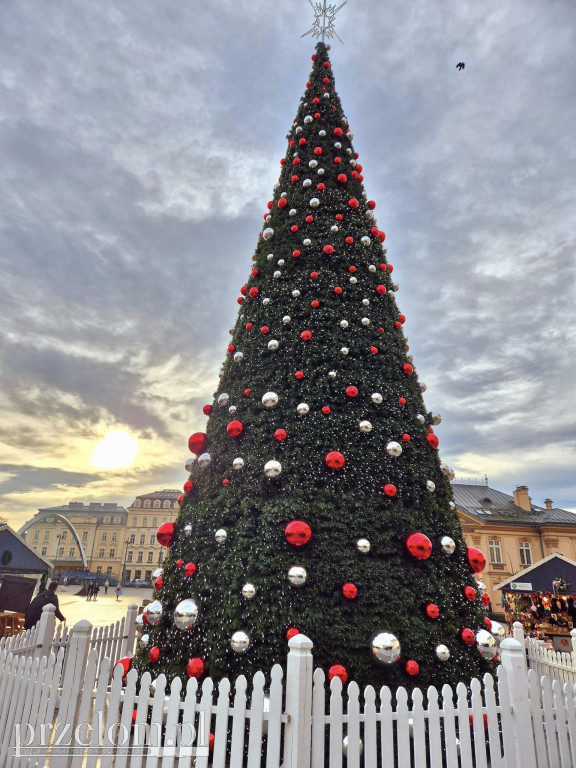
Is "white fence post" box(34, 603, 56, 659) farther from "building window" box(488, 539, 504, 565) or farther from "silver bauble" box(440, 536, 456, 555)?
"building window" box(488, 539, 504, 565)

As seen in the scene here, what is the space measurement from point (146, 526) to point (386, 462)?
77.6 metres

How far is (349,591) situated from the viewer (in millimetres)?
3730

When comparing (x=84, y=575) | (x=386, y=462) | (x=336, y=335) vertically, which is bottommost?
(x=84, y=575)

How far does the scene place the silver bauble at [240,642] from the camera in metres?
3.57

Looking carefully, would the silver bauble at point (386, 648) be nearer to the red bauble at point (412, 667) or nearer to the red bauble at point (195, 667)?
the red bauble at point (412, 667)

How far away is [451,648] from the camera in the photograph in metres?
3.91

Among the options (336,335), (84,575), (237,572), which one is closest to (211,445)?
(237,572)

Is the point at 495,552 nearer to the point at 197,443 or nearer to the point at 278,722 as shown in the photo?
the point at 197,443

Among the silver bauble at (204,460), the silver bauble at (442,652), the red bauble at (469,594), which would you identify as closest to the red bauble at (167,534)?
the silver bauble at (204,460)

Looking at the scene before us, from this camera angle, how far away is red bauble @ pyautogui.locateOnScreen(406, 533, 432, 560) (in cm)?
400

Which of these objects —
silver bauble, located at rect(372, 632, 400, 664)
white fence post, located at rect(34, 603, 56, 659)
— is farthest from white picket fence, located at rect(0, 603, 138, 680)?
silver bauble, located at rect(372, 632, 400, 664)

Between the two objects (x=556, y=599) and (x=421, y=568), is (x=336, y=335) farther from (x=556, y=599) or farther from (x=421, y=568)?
(x=556, y=599)

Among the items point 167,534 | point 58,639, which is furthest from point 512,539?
point 167,534

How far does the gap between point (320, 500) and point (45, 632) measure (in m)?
4.69
